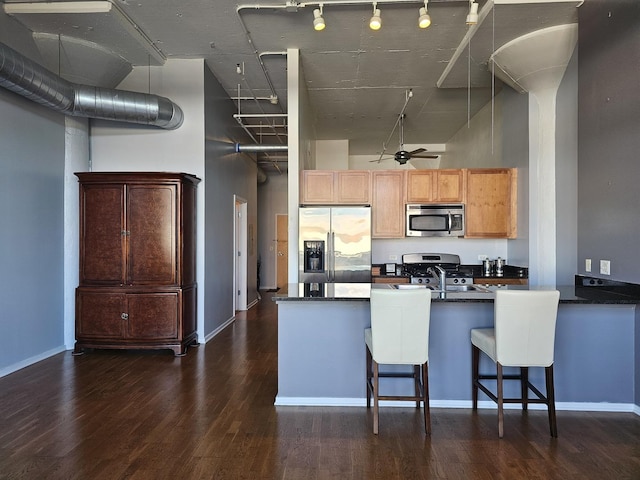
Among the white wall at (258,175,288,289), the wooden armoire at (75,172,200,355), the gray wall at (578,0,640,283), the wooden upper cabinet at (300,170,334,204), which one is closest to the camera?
the gray wall at (578,0,640,283)

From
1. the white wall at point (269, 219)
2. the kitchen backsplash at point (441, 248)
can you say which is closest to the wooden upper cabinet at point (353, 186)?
the kitchen backsplash at point (441, 248)

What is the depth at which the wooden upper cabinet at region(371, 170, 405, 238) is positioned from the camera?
17.0ft

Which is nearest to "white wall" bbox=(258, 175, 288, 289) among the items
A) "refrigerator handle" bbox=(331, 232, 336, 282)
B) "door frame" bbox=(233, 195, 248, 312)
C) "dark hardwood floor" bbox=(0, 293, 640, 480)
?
"door frame" bbox=(233, 195, 248, 312)

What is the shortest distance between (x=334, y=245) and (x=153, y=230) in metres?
2.12

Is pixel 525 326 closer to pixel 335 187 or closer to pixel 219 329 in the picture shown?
pixel 335 187

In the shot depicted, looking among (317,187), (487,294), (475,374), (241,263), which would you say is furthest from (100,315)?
(487,294)

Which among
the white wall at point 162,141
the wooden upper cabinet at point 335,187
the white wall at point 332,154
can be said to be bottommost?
the wooden upper cabinet at point 335,187

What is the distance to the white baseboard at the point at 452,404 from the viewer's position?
10.0ft

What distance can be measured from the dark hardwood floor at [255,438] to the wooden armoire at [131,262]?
89 cm

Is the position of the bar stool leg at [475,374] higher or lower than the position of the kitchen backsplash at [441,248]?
lower

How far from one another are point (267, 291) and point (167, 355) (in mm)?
5744

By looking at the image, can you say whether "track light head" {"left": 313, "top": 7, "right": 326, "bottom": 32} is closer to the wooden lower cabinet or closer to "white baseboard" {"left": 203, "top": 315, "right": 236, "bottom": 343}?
the wooden lower cabinet

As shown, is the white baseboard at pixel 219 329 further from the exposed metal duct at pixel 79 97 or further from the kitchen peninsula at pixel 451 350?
the exposed metal duct at pixel 79 97

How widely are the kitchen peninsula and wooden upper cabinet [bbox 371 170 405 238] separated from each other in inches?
79.9
